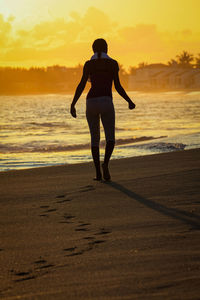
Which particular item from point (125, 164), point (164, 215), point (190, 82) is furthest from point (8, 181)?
point (190, 82)

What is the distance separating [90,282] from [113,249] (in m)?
0.56

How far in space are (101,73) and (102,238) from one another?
9.77 ft

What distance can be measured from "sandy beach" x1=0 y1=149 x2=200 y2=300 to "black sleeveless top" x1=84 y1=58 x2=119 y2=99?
1146 millimetres

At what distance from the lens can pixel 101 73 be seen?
586cm

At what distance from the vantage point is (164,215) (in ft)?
13.0

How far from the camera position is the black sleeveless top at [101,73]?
229 inches

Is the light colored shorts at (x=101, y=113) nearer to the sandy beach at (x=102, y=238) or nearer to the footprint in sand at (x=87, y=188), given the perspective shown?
the sandy beach at (x=102, y=238)

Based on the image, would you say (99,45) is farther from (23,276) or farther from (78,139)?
(78,139)

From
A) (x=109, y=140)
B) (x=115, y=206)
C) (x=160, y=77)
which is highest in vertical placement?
(x=160, y=77)

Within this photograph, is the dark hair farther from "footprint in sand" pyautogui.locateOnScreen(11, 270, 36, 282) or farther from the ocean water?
the ocean water

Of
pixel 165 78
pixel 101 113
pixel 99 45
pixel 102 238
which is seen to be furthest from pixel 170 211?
pixel 165 78

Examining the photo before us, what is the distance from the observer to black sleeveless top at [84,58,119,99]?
5.82 metres

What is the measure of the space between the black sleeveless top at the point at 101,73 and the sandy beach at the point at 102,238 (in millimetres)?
1146

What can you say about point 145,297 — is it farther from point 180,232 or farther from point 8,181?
point 8,181
